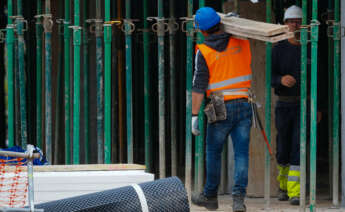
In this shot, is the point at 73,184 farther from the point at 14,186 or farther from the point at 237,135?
the point at 237,135

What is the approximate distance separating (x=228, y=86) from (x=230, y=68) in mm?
166

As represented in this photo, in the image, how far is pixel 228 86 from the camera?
265 inches

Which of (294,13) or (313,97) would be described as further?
(294,13)

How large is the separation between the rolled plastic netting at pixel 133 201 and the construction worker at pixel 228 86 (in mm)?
1794

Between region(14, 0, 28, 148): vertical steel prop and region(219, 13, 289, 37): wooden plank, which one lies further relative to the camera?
region(14, 0, 28, 148): vertical steel prop

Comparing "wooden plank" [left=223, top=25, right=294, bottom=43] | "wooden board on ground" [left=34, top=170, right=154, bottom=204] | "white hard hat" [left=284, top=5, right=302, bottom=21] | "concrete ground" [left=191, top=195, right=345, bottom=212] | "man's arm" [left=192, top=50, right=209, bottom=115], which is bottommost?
"concrete ground" [left=191, top=195, right=345, bottom=212]

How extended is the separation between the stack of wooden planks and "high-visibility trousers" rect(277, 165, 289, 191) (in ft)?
5.87

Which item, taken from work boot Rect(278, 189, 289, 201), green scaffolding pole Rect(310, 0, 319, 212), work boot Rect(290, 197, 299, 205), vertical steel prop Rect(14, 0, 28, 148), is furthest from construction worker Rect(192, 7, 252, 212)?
vertical steel prop Rect(14, 0, 28, 148)

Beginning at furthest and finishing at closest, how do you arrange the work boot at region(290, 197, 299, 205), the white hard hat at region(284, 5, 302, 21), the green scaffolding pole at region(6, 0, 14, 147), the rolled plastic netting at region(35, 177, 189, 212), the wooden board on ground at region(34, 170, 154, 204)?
1. the white hard hat at region(284, 5, 302, 21)
2. the work boot at region(290, 197, 299, 205)
3. the green scaffolding pole at region(6, 0, 14, 147)
4. the wooden board on ground at region(34, 170, 154, 204)
5. the rolled plastic netting at region(35, 177, 189, 212)

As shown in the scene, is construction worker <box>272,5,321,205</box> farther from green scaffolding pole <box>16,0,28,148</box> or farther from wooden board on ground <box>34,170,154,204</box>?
green scaffolding pole <box>16,0,28,148</box>

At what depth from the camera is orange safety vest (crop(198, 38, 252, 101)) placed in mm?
6680

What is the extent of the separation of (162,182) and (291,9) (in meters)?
3.18

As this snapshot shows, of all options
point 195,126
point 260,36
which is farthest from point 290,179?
point 260,36

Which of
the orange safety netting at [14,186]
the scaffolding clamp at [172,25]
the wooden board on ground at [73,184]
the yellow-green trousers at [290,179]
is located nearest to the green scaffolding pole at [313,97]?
the yellow-green trousers at [290,179]
